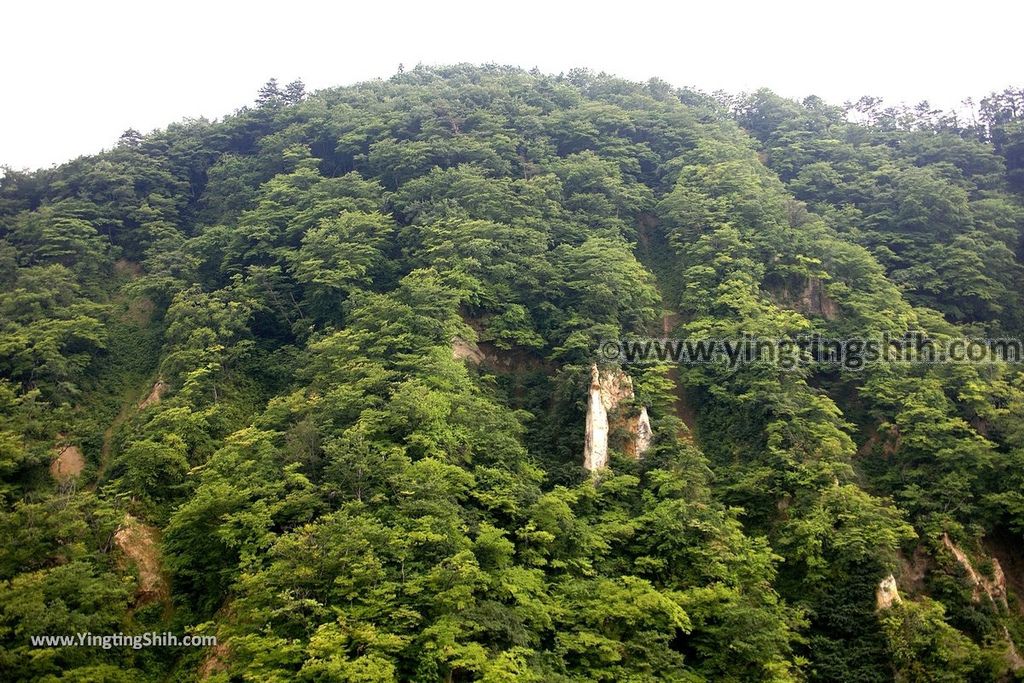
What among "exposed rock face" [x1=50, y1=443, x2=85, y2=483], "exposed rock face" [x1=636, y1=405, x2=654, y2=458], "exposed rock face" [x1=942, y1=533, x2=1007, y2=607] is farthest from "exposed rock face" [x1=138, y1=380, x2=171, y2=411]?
"exposed rock face" [x1=942, y1=533, x2=1007, y2=607]

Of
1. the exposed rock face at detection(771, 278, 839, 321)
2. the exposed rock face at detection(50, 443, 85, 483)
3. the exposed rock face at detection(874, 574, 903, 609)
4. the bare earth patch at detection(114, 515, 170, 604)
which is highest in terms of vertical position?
the exposed rock face at detection(771, 278, 839, 321)

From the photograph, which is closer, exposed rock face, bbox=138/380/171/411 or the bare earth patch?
the bare earth patch

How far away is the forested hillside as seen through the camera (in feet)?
48.3

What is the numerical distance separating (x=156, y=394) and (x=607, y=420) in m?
16.6

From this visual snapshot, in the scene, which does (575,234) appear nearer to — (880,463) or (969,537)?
(880,463)

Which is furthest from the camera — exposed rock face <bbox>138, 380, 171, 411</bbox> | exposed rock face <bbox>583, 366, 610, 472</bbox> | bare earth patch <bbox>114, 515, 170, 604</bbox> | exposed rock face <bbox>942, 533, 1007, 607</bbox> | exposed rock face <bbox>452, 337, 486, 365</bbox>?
exposed rock face <bbox>452, 337, 486, 365</bbox>

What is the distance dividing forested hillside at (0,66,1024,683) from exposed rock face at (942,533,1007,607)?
0.39 ft

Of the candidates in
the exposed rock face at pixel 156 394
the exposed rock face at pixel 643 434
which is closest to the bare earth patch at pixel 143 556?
the exposed rock face at pixel 156 394

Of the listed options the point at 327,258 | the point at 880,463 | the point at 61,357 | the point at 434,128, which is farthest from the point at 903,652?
the point at 434,128

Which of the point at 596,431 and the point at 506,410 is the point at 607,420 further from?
the point at 506,410

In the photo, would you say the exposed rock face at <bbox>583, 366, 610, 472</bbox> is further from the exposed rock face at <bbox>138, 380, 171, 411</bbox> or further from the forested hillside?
the exposed rock face at <bbox>138, 380, 171, 411</bbox>

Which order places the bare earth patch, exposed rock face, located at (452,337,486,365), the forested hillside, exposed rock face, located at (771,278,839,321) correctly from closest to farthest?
the forested hillside
the bare earth patch
exposed rock face, located at (452,337,486,365)
exposed rock face, located at (771,278,839,321)

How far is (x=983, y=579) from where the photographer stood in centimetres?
1806

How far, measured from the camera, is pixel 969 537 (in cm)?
1859
